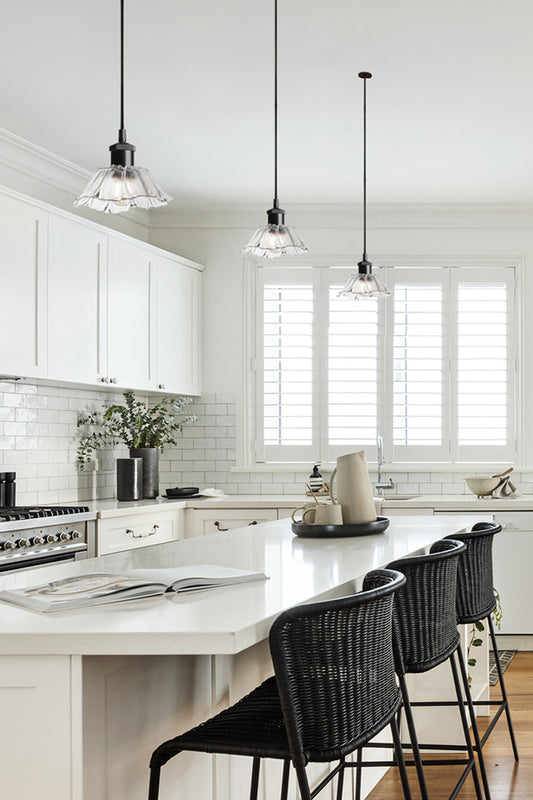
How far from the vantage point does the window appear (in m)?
5.94

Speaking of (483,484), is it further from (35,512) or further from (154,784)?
(154,784)

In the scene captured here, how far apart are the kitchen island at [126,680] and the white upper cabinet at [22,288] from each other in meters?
2.10

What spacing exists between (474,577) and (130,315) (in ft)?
9.55

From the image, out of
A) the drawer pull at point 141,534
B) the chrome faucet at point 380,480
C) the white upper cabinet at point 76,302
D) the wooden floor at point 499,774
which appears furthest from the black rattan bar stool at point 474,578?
the chrome faucet at point 380,480

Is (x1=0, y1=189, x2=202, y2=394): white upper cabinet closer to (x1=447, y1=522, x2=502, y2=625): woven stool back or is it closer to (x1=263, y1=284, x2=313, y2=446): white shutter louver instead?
(x1=263, y1=284, x2=313, y2=446): white shutter louver

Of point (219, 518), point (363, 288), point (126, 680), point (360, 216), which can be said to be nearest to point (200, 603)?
point (126, 680)

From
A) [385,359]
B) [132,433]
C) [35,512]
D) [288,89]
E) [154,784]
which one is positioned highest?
[288,89]

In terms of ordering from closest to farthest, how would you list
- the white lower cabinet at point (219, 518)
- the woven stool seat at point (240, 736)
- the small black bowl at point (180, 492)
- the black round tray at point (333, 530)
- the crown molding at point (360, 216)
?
1. the woven stool seat at point (240, 736)
2. the black round tray at point (333, 530)
3. the white lower cabinet at point (219, 518)
4. the small black bowl at point (180, 492)
5. the crown molding at point (360, 216)

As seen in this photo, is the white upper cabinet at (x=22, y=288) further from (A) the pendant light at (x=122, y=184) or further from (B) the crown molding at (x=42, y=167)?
(A) the pendant light at (x=122, y=184)

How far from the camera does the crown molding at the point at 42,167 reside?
14.9 feet

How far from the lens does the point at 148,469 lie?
5.32 metres

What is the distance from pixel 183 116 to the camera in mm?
4332

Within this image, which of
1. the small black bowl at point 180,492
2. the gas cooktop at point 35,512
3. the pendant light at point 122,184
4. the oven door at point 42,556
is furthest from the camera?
the small black bowl at point 180,492

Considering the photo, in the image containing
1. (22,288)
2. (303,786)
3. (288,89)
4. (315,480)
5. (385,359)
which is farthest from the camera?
(385,359)
